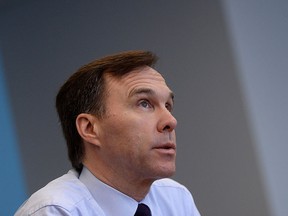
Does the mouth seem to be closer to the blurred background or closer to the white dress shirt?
the white dress shirt

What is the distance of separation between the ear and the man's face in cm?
2

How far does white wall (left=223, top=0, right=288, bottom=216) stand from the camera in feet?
4.70

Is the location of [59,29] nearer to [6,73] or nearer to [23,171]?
[6,73]

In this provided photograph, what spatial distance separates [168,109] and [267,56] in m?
0.72

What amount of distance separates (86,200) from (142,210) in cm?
12

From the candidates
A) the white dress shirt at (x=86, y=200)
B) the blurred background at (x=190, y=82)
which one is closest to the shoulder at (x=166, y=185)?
the white dress shirt at (x=86, y=200)

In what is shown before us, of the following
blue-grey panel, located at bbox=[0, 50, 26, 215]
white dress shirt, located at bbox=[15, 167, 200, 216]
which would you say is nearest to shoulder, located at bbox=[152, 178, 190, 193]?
white dress shirt, located at bbox=[15, 167, 200, 216]

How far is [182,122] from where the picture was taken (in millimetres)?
1556

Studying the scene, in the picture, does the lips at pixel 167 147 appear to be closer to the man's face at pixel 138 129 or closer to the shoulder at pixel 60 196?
the man's face at pixel 138 129

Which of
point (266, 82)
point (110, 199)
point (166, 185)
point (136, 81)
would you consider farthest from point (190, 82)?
point (110, 199)

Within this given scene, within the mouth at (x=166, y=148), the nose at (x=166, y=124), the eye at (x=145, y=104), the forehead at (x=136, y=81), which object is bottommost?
the mouth at (x=166, y=148)

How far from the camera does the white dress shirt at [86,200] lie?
786mm

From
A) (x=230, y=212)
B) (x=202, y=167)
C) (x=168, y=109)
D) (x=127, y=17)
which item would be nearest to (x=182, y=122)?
(x=202, y=167)

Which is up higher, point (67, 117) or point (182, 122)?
point (67, 117)
